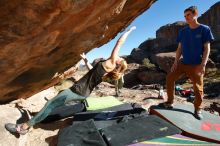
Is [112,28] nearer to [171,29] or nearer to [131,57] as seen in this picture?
[131,57]

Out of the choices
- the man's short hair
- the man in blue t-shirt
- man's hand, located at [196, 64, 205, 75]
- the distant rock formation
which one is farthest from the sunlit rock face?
the distant rock formation

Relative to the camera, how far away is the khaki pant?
21.6 feet

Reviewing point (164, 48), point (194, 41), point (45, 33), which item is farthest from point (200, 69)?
point (164, 48)

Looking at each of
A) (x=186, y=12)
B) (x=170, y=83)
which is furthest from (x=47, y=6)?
(x=170, y=83)

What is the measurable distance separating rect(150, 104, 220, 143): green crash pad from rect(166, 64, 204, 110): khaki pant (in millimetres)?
365

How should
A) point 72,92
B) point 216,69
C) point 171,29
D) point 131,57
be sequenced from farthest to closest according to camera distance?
point 171,29 → point 131,57 → point 216,69 → point 72,92

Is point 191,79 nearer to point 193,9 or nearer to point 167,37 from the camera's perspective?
point 193,9

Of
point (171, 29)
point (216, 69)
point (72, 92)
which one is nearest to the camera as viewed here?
point (72, 92)

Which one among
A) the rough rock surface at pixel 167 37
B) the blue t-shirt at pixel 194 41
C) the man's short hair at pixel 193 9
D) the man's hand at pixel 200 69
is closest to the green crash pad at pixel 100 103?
the blue t-shirt at pixel 194 41

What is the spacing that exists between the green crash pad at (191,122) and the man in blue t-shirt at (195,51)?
0.27 m

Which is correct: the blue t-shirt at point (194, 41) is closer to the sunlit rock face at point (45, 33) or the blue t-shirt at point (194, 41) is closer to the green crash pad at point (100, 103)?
the sunlit rock face at point (45, 33)

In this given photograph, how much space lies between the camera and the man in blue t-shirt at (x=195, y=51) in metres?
6.40

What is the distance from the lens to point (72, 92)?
6281 millimetres

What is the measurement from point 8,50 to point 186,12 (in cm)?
427
